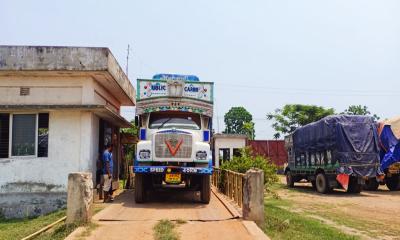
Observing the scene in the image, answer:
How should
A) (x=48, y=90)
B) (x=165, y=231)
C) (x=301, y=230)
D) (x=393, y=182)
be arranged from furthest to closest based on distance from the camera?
1. (x=393, y=182)
2. (x=48, y=90)
3. (x=301, y=230)
4. (x=165, y=231)

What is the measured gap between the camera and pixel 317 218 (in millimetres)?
11820

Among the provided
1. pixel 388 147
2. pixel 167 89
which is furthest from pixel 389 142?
pixel 167 89

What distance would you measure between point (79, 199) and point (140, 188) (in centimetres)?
309

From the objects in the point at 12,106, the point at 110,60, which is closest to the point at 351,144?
the point at 110,60

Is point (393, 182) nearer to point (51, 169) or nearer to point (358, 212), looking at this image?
point (358, 212)

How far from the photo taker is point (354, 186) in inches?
751

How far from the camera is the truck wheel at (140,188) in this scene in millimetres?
11133

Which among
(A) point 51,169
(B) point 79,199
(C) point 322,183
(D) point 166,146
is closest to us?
(B) point 79,199

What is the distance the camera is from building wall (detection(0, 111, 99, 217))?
12320 millimetres

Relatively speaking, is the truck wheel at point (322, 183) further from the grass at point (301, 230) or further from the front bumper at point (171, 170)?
the front bumper at point (171, 170)

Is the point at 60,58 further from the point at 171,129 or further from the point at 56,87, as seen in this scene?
the point at 171,129

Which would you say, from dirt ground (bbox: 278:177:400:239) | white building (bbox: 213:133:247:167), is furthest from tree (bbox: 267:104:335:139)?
dirt ground (bbox: 278:177:400:239)

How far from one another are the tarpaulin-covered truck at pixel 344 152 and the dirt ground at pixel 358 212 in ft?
2.84

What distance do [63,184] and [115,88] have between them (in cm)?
437
